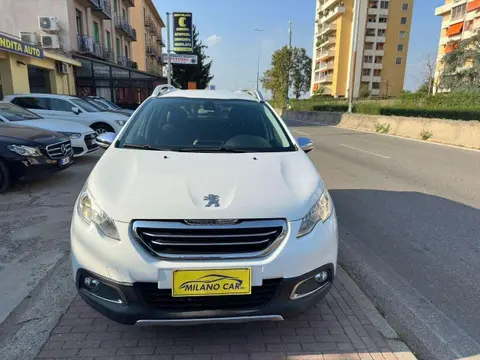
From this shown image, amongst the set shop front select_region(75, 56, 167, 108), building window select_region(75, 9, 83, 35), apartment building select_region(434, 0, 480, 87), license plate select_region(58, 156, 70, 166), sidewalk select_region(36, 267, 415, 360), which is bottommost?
sidewalk select_region(36, 267, 415, 360)

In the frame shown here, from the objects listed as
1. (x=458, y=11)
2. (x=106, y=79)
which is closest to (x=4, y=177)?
(x=106, y=79)

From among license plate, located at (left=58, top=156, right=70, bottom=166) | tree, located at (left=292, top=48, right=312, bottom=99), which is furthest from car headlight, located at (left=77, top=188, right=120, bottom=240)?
tree, located at (left=292, top=48, right=312, bottom=99)

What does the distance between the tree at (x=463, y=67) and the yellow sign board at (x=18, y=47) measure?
3903cm

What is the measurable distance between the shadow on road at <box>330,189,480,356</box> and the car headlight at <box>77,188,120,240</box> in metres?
2.27

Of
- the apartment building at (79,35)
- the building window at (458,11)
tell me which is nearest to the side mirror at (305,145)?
the apartment building at (79,35)

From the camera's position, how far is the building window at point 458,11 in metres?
58.2

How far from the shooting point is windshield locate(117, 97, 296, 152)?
322 cm

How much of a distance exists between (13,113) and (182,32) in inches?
738

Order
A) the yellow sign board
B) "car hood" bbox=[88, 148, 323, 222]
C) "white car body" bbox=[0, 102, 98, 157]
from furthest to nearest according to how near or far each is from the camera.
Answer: the yellow sign board < "white car body" bbox=[0, 102, 98, 157] < "car hood" bbox=[88, 148, 323, 222]

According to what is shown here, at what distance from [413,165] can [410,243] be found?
17.7ft

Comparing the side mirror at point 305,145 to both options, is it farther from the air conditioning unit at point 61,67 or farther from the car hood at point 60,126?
the air conditioning unit at point 61,67

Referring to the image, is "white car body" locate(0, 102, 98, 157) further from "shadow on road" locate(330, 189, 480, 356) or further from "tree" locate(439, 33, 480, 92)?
"tree" locate(439, 33, 480, 92)

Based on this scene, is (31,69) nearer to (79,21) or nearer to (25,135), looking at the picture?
(79,21)

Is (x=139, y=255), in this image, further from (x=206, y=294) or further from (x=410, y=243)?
(x=410, y=243)
